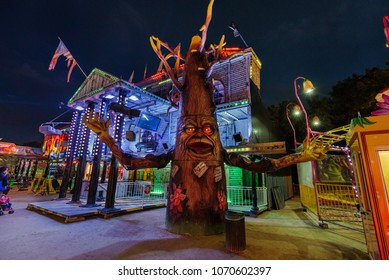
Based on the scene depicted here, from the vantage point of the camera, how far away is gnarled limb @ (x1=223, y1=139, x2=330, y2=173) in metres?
4.63

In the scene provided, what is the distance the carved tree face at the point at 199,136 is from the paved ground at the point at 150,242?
93.0 inches

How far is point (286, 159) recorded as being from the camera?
502cm

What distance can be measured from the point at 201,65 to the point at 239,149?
395 centimetres

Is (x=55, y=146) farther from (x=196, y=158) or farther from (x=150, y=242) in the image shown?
(x=196, y=158)

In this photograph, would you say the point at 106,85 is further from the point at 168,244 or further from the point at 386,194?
the point at 386,194

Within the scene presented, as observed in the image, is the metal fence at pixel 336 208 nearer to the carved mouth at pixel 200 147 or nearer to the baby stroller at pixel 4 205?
the carved mouth at pixel 200 147

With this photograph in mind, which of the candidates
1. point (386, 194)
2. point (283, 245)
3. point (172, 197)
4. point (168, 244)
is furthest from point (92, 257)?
point (386, 194)

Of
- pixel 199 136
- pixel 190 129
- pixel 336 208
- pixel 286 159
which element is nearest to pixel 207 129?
pixel 199 136

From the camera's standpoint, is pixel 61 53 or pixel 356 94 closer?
pixel 61 53

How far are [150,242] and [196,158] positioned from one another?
246 cm

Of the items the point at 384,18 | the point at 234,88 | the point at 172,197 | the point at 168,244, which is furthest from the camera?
the point at 234,88

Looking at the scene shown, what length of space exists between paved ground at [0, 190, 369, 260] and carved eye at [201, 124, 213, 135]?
290 centimetres

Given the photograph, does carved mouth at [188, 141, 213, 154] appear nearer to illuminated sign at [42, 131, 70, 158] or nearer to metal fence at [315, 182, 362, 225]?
metal fence at [315, 182, 362, 225]

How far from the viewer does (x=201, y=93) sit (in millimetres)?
5617
